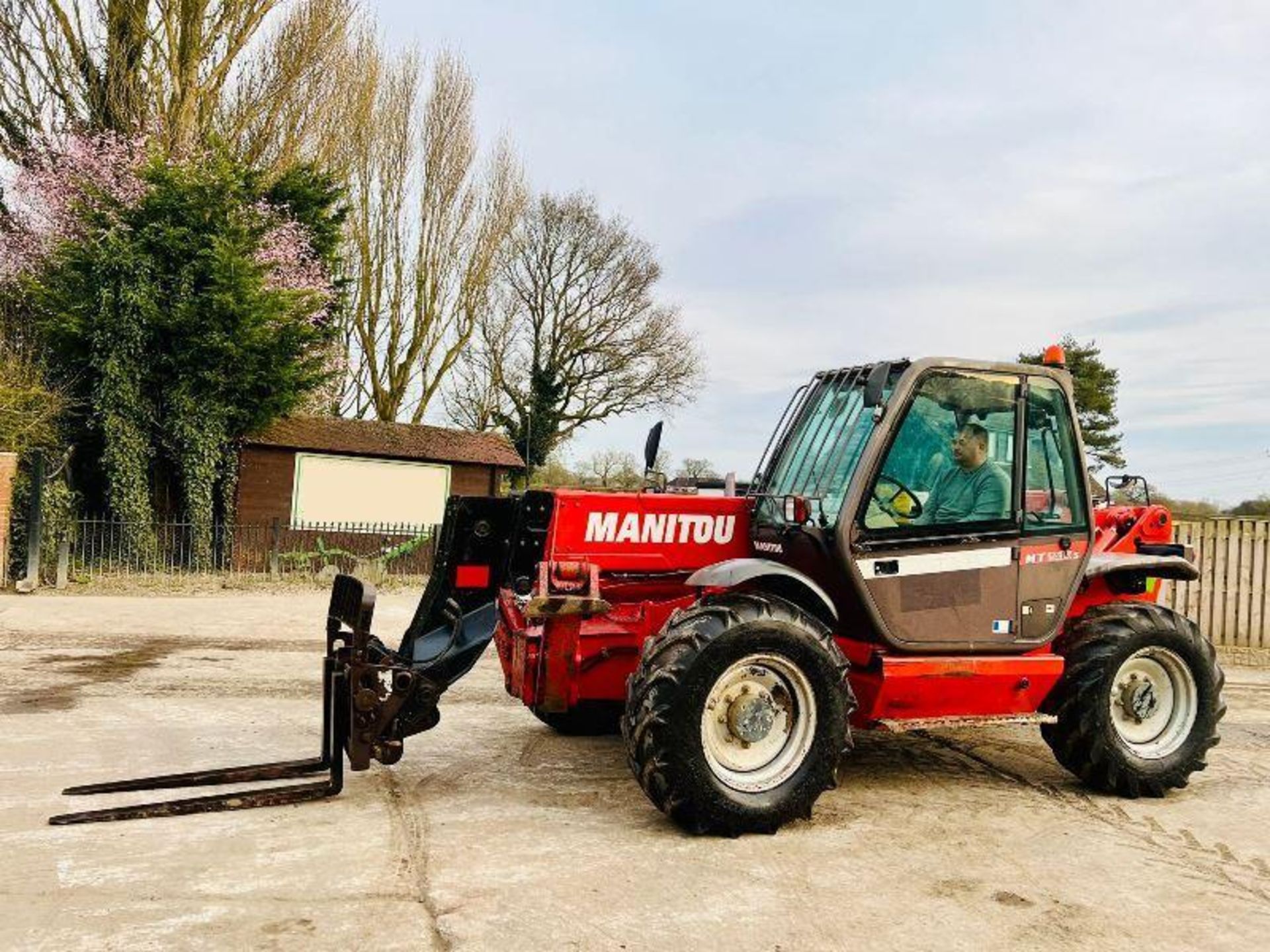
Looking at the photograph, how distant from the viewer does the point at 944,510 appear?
5.68 meters

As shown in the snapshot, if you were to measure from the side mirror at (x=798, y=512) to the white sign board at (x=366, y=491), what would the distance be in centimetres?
1726

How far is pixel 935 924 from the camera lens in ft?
13.1

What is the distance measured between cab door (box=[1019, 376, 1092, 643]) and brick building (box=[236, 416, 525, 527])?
1577 centimetres

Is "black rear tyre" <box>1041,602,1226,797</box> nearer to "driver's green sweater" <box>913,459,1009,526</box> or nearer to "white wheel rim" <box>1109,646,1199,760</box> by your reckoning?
"white wheel rim" <box>1109,646,1199,760</box>

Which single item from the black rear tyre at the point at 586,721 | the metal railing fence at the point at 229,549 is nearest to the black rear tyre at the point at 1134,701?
the black rear tyre at the point at 586,721

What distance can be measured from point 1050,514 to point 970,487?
532 millimetres

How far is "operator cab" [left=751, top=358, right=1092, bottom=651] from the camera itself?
5.50 metres

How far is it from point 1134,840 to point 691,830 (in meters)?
2.11

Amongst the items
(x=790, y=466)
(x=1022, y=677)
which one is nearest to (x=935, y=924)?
(x=1022, y=677)

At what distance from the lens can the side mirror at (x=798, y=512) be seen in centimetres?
562

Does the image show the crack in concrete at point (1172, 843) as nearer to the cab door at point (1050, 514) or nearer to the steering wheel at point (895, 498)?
the cab door at point (1050, 514)

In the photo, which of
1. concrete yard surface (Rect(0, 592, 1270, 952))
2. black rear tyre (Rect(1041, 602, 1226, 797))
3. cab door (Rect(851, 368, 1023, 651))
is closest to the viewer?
concrete yard surface (Rect(0, 592, 1270, 952))

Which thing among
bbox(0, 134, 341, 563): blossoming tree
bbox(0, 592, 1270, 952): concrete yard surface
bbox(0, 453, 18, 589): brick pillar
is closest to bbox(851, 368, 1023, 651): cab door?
bbox(0, 592, 1270, 952): concrete yard surface

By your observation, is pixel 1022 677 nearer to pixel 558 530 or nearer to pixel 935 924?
pixel 935 924
